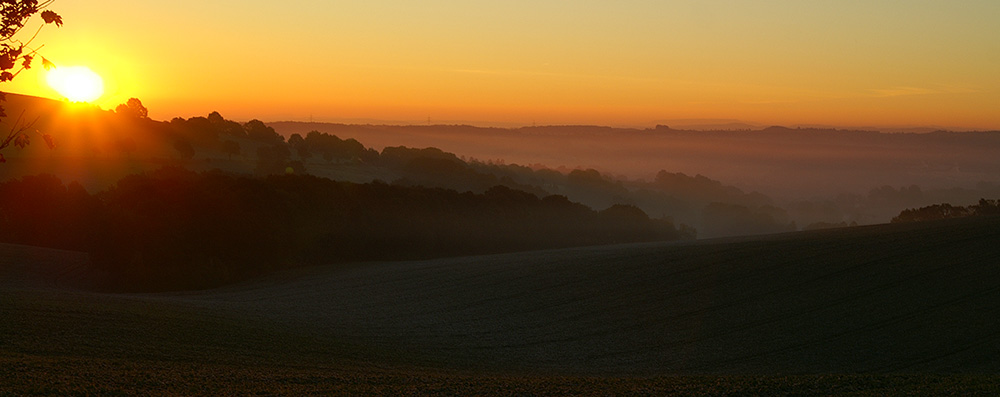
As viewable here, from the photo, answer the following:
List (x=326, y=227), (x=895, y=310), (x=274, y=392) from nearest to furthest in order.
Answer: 1. (x=274, y=392)
2. (x=895, y=310)
3. (x=326, y=227)

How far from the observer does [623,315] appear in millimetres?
30078

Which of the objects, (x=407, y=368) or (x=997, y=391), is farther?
(x=407, y=368)

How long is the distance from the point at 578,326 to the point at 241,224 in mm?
29285

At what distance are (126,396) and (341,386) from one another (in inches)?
148

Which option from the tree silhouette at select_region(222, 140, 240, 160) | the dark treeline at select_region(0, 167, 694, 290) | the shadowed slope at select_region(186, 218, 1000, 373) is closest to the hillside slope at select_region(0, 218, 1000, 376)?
the shadowed slope at select_region(186, 218, 1000, 373)

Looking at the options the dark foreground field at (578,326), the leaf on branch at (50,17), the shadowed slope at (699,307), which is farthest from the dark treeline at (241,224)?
the leaf on branch at (50,17)

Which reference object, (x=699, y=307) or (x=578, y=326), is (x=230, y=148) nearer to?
(x=578, y=326)

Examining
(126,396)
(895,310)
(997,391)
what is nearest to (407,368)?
(126,396)

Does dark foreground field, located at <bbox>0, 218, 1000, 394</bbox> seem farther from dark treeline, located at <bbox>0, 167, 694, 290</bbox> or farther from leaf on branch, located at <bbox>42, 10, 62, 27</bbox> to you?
leaf on branch, located at <bbox>42, 10, 62, 27</bbox>

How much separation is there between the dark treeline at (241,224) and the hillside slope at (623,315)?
21.1 feet

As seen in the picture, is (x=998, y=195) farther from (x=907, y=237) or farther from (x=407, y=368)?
(x=407, y=368)

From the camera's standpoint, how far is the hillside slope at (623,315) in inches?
824

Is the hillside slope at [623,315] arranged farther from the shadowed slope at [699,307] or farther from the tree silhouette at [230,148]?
the tree silhouette at [230,148]

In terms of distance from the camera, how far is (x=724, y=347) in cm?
2455
